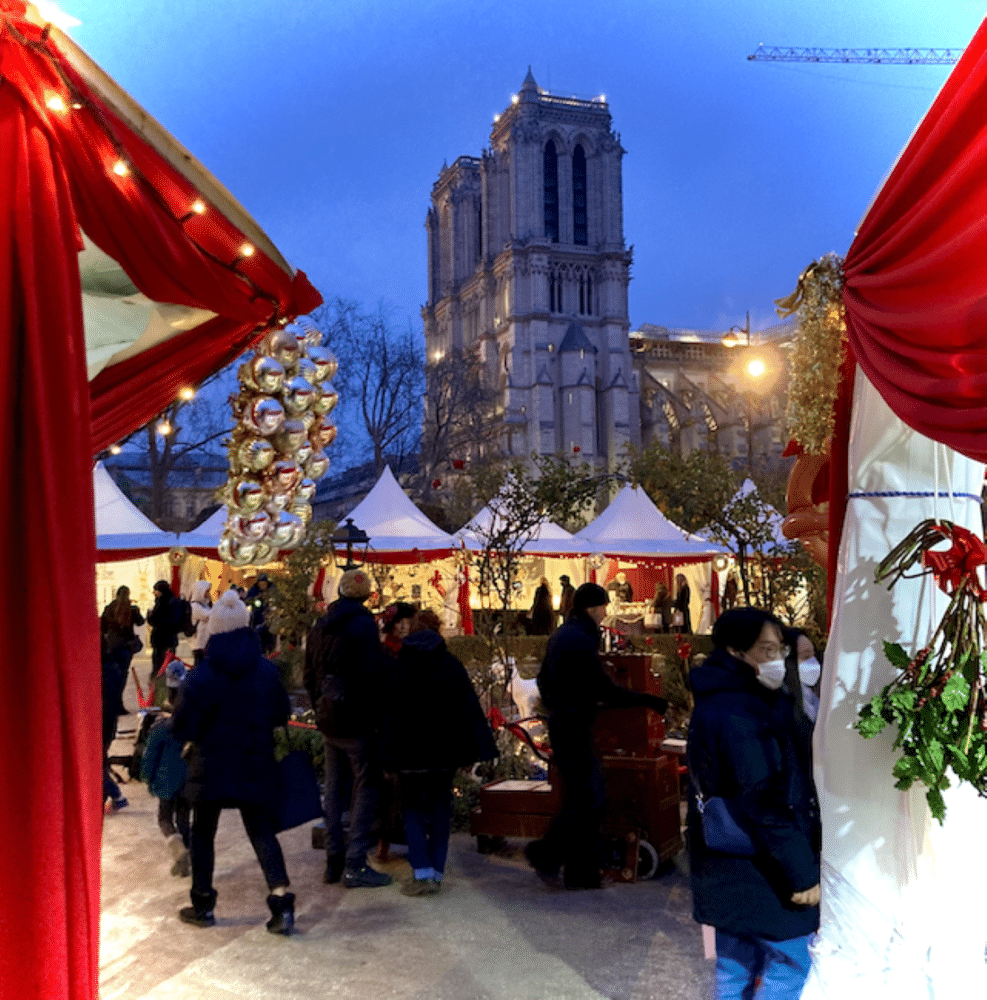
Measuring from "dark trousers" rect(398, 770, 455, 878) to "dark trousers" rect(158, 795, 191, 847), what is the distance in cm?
140

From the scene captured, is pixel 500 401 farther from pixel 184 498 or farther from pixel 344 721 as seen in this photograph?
Answer: pixel 344 721

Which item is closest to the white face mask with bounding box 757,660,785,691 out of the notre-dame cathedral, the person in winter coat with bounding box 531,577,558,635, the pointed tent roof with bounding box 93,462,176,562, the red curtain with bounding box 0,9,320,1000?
the red curtain with bounding box 0,9,320,1000

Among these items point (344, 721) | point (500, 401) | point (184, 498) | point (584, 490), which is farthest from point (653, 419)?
point (344, 721)

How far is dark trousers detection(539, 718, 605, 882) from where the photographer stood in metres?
5.62

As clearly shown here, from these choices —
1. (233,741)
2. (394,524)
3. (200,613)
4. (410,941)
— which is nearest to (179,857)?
(233,741)

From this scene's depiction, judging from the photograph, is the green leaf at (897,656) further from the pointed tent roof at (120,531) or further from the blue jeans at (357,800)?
the pointed tent roof at (120,531)

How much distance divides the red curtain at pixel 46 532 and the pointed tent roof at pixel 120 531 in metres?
12.3

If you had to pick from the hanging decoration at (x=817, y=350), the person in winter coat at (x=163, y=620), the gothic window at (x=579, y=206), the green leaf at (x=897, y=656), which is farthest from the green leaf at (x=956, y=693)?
the gothic window at (x=579, y=206)

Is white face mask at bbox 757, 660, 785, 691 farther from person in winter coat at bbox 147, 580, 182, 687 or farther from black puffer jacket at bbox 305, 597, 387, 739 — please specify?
person in winter coat at bbox 147, 580, 182, 687

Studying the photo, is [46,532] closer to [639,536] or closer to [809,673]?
[809,673]

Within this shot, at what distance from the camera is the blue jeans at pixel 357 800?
19.4 ft

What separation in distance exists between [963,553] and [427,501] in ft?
99.9

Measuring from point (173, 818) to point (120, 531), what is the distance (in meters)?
8.81

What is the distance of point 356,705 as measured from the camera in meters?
5.90
